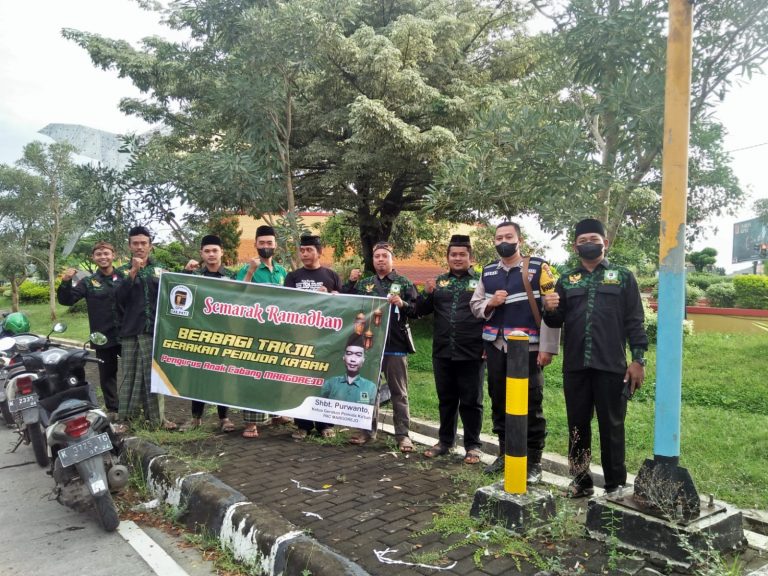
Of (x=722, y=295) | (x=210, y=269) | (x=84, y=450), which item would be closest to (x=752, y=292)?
(x=722, y=295)

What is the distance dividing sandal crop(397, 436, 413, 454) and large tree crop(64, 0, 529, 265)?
316cm

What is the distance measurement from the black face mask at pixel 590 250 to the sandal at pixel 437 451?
213 cm

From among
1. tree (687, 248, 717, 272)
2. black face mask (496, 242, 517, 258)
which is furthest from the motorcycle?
tree (687, 248, 717, 272)

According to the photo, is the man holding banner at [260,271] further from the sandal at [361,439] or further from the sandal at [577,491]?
the sandal at [577,491]

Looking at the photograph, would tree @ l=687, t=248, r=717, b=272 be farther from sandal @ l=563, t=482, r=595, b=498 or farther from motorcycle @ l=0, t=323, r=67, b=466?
motorcycle @ l=0, t=323, r=67, b=466

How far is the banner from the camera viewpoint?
209 inches

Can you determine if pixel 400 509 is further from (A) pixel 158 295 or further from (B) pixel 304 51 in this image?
(B) pixel 304 51

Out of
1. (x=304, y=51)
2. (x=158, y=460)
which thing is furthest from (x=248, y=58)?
(x=158, y=460)

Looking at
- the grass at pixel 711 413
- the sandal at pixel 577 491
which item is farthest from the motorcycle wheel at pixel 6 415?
the sandal at pixel 577 491

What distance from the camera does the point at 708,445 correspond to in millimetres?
5027

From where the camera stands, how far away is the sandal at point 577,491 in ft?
13.3

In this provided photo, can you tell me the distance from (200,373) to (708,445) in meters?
4.51

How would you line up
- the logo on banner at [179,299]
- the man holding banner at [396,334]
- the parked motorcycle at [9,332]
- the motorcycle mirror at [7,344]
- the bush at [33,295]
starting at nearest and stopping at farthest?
1. the man holding banner at [396,334]
2. the logo on banner at [179,299]
3. the motorcycle mirror at [7,344]
4. the parked motorcycle at [9,332]
5. the bush at [33,295]

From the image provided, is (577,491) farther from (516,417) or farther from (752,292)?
(752,292)
